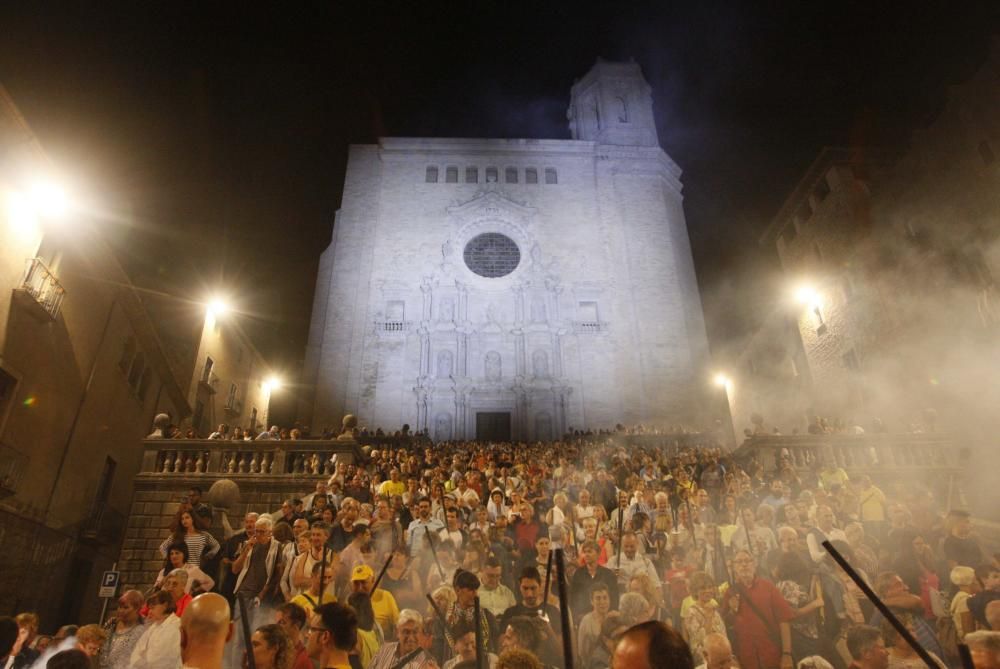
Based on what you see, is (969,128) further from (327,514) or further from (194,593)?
(194,593)

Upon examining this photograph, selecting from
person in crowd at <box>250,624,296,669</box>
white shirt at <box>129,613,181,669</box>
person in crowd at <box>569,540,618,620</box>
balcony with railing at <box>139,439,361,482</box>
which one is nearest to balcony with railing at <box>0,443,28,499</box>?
balcony with railing at <box>139,439,361,482</box>

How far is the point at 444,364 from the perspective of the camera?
93.5 feet

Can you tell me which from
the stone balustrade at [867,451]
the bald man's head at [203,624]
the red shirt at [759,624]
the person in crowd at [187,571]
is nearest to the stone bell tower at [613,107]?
the stone balustrade at [867,451]

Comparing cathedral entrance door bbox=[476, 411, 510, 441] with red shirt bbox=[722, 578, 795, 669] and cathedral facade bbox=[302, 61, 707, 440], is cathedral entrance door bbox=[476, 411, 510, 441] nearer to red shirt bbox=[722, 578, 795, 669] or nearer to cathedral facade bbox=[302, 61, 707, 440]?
cathedral facade bbox=[302, 61, 707, 440]

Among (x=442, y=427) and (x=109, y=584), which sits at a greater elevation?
(x=442, y=427)

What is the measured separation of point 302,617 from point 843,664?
5429 millimetres

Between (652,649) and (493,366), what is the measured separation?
26067 mm

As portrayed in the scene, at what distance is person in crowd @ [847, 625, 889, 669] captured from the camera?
15.8 feet

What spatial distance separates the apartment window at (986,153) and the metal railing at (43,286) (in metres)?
26.4

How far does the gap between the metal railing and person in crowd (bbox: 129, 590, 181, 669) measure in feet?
32.7

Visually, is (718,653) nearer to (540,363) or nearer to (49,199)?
(49,199)

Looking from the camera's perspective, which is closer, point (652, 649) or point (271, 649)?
point (652, 649)

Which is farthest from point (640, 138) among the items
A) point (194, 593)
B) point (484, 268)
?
point (194, 593)

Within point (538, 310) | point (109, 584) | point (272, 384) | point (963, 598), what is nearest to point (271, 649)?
point (963, 598)
